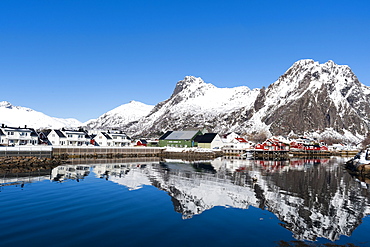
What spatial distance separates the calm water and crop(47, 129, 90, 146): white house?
74137mm

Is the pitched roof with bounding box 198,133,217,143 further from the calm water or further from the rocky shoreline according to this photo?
the calm water

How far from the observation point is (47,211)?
72.9ft

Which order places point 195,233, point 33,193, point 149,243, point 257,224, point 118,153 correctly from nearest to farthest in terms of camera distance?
point 149,243
point 195,233
point 257,224
point 33,193
point 118,153

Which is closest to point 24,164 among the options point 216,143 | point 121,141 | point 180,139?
point 121,141

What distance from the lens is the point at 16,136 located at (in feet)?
311

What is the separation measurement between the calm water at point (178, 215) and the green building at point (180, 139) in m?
94.9

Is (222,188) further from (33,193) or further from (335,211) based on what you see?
(33,193)

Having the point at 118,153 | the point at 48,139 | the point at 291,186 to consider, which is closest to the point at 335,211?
the point at 291,186

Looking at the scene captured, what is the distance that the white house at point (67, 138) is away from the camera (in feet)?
343

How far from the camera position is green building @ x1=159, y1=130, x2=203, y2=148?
13075cm

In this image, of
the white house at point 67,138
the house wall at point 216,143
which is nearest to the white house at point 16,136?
the white house at point 67,138

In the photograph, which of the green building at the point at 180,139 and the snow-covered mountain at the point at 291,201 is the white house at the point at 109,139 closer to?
the green building at the point at 180,139

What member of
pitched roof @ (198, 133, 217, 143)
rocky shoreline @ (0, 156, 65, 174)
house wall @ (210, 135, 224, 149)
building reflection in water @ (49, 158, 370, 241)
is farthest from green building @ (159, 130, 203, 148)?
building reflection in water @ (49, 158, 370, 241)

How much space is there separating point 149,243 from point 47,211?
10488mm
